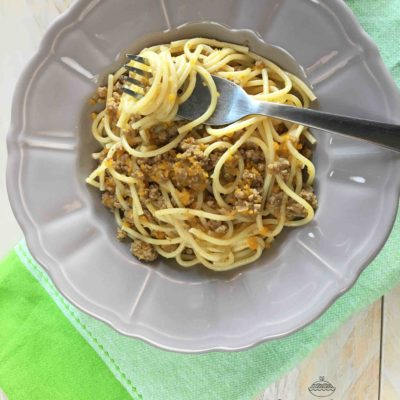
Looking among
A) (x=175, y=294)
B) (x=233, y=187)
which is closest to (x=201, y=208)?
(x=233, y=187)

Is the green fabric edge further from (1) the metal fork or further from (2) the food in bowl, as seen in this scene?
(1) the metal fork

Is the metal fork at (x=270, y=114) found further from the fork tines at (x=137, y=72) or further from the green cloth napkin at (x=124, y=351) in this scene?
the green cloth napkin at (x=124, y=351)

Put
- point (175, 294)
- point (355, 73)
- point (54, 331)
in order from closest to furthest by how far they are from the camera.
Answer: point (355, 73), point (175, 294), point (54, 331)

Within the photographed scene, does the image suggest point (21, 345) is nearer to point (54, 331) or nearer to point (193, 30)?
point (54, 331)

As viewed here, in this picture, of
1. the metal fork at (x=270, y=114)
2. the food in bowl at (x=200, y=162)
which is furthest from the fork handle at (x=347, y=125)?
the food in bowl at (x=200, y=162)

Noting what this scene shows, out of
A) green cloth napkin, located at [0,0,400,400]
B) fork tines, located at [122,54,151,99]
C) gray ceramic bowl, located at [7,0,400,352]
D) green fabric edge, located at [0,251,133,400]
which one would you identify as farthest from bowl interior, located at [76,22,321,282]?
green fabric edge, located at [0,251,133,400]

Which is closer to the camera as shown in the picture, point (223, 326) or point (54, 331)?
point (223, 326)

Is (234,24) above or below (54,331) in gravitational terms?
above
